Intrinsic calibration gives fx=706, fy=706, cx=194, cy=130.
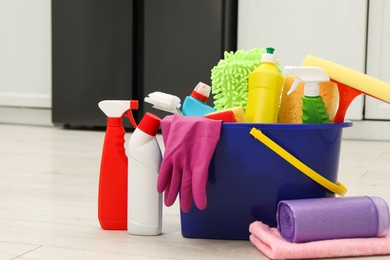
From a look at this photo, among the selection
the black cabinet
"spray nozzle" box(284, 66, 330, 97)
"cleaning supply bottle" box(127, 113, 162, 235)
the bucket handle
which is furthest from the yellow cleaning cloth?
the black cabinet

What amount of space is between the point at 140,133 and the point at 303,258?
329 mm

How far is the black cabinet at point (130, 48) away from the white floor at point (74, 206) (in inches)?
15.6

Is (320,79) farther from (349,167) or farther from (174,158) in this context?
(349,167)

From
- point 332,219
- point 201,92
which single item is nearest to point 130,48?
point 201,92

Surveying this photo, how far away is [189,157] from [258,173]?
0.11 m

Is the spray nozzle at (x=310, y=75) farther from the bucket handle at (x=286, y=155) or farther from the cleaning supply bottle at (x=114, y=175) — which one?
the cleaning supply bottle at (x=114, y=175)

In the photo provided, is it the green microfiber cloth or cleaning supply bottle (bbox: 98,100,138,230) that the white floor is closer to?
cleaning supply bottle (bbox: 98,100,138,230)

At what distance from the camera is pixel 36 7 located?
292 centimetres

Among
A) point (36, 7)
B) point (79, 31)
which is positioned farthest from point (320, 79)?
point (36, 7)

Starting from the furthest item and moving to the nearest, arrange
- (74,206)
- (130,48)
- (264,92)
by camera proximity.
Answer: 1. (130,48)
2. (74,206)
3. (264,92)

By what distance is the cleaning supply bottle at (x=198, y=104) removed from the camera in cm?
119

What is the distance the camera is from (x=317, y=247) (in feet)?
3.29

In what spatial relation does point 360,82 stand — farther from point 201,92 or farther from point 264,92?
point 201,92

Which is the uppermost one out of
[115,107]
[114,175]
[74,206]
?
[115,107]
